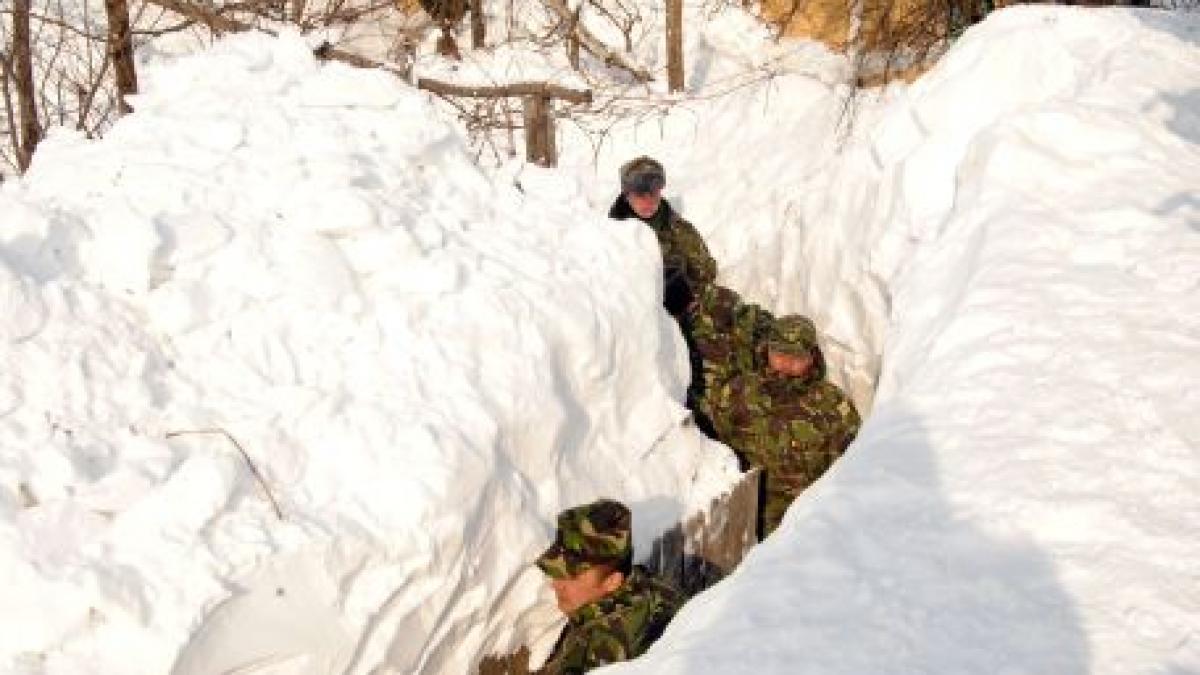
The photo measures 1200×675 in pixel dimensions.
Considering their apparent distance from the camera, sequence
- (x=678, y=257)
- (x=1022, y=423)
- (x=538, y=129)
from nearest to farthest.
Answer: (x=1022, y=423)
(x=538, y=129)
(x=678, y=257)

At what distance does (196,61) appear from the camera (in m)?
4.58

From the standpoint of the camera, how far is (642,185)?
249 inches

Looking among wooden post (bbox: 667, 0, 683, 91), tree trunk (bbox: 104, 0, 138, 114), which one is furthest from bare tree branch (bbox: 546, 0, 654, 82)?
tree trunk (bbox: 104, 0, 138, 114)

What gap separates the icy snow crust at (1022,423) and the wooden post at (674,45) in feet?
17.7

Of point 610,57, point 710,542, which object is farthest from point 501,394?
point 610,57

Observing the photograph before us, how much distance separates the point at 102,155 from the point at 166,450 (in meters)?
1.40

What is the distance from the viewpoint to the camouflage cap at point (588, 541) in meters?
3.58

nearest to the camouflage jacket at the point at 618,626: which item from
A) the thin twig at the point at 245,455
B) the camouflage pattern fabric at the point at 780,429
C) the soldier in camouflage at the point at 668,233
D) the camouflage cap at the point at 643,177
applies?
the thin twig at the point at 245,455

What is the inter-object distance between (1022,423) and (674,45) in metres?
8.47

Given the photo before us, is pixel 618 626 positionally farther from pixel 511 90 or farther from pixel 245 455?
pixel 511 90

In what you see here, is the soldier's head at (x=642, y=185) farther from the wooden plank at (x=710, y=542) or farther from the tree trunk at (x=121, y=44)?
the tree trunk at (x=121, y=44)

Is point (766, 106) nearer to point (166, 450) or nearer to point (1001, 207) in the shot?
point (1001, 207)

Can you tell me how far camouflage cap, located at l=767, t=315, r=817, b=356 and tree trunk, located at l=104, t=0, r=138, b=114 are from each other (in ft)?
13.5

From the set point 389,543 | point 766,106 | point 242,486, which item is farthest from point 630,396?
point 766,106
